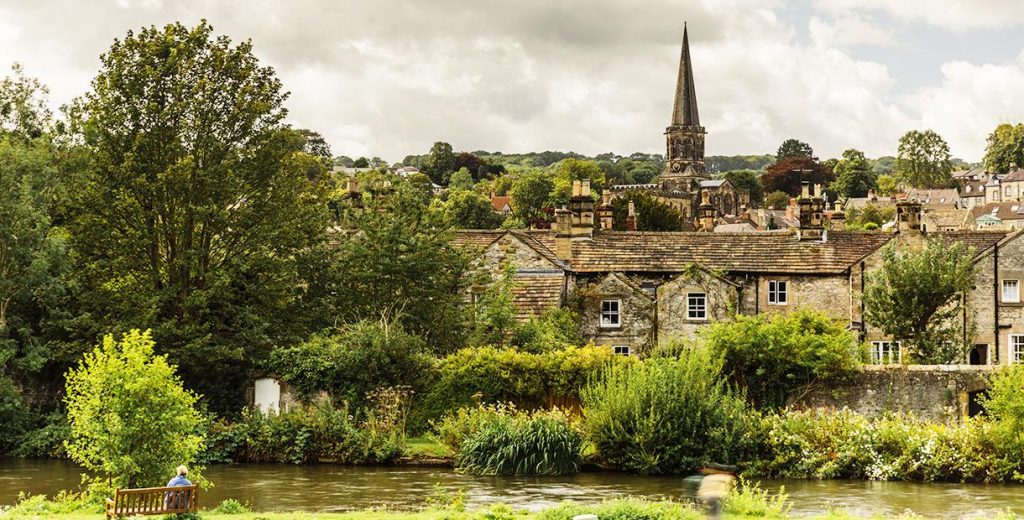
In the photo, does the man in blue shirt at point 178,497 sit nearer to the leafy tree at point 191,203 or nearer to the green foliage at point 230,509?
the green foliage at point 230,509

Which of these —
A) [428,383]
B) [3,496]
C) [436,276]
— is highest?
[436,276]

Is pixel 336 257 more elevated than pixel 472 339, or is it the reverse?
pixel 336 257

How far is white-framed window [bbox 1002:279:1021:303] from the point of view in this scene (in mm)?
45875

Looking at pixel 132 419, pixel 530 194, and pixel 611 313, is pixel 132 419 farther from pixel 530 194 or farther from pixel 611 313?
pixel 530 194

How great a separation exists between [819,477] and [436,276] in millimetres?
15561

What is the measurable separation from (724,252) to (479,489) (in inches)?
914

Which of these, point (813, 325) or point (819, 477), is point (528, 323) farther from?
point (819, 477)

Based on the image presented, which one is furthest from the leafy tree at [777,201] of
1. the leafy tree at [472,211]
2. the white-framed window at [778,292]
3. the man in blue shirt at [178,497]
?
the man in blue shirt at [178,497]

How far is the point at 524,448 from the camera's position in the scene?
104ft

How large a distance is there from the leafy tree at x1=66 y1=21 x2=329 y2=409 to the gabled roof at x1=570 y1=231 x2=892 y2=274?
45.4ft

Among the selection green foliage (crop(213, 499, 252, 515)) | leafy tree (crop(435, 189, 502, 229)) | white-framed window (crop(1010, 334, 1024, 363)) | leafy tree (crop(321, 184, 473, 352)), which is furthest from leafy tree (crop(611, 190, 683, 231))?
green foliage (crop(213, 499, 252, 515))

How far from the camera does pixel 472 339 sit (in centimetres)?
4072

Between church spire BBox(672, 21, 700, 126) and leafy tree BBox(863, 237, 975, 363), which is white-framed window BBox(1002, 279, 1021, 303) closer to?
leafy tree BBox(863, 237, 975, 363)

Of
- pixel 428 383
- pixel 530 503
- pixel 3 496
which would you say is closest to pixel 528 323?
pixel 428 383
